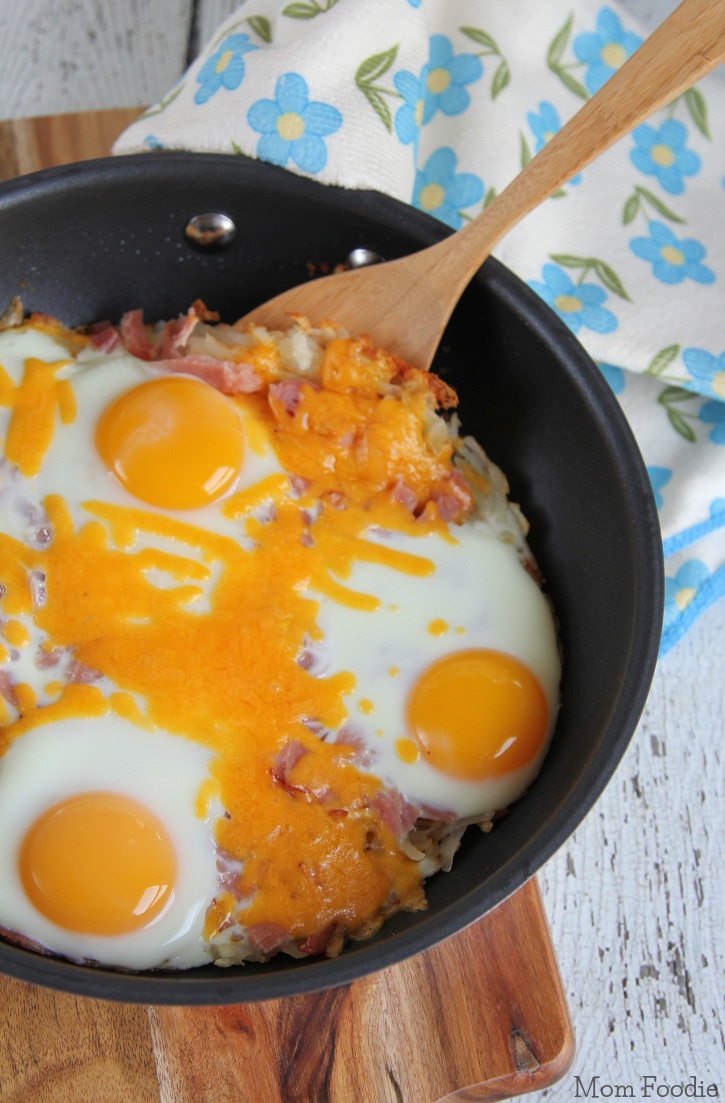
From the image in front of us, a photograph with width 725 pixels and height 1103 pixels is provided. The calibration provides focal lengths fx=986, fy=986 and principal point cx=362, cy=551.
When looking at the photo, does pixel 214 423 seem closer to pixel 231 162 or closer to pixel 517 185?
pixel 231 162

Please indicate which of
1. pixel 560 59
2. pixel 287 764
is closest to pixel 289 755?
pixel 287 764

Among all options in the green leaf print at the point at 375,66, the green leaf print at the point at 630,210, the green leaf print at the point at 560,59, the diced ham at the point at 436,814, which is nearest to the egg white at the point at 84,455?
the diced ham at the point at 436,814

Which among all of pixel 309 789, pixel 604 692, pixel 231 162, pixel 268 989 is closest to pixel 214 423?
pixel 231 162

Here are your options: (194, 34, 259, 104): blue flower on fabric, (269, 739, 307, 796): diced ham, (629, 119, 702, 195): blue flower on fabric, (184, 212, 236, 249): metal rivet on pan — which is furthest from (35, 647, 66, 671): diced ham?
(629, 119, 702, 195): blue flower on fabric

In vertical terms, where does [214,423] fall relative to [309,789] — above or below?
above

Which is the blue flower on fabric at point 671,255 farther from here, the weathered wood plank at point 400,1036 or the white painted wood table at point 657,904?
the weathered wood plank at point 400,1036

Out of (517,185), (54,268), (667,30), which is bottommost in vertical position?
(54,268)
